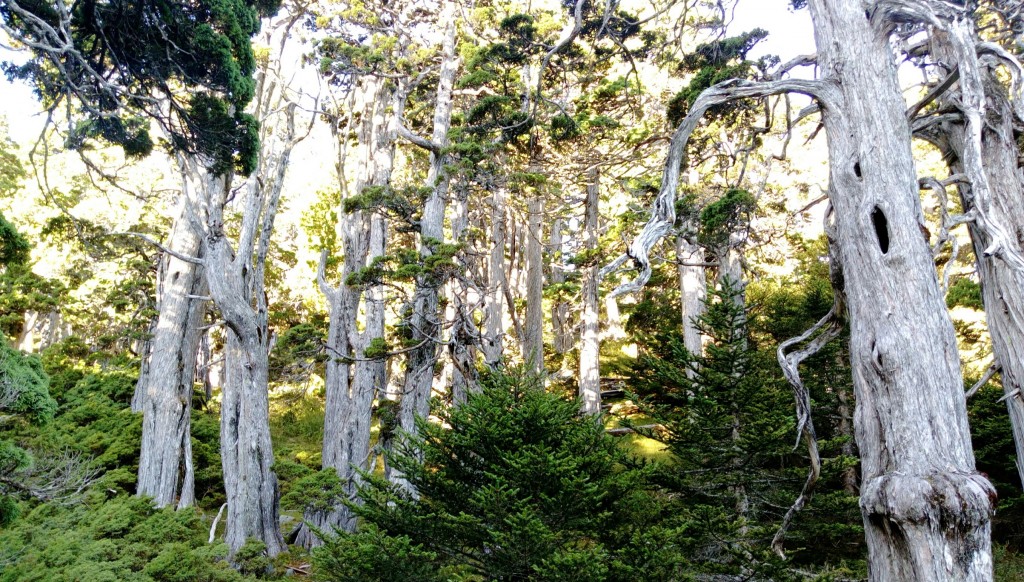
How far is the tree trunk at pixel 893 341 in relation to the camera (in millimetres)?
3871

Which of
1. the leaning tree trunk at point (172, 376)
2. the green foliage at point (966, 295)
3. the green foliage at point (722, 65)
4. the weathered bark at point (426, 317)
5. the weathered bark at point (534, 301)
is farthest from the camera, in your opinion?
the weathered bark at point (534, 301)

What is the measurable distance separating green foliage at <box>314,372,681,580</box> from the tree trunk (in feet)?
6.79

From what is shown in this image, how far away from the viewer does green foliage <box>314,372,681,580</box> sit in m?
5.67

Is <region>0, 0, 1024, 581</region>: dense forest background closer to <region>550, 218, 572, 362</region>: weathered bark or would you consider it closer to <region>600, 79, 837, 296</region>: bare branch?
<region>600, 79, 837, 296</region>: bare branch

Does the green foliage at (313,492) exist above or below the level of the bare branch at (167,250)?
below

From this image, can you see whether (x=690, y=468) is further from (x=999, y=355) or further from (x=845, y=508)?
(x=999, y=355)

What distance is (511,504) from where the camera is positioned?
575 centimetres

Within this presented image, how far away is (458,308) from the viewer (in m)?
9.28

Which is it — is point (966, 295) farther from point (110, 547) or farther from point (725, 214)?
point (110, 547)

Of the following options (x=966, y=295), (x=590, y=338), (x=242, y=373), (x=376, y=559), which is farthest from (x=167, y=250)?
(x=966, y=295)

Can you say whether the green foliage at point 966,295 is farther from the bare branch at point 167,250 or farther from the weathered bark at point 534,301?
the bare branch at point 167,250

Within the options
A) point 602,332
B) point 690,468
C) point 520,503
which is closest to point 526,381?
point 520,503

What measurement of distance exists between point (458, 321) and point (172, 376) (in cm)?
521

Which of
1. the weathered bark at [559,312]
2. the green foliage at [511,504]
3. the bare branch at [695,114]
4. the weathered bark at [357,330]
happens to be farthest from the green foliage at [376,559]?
the weathered bark at [559,312]
